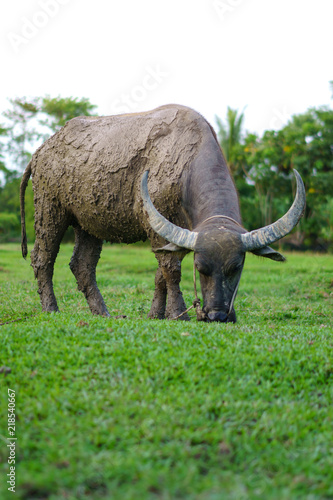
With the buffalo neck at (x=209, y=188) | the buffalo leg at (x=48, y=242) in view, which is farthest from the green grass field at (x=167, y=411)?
the buffalo leg at (x=48, y=242)

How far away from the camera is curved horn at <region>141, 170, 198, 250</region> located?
440 centimetres

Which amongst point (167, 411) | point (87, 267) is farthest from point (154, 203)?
point (167, 411)

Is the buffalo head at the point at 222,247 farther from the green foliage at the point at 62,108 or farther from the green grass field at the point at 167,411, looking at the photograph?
the green foliage at the point at 62,108

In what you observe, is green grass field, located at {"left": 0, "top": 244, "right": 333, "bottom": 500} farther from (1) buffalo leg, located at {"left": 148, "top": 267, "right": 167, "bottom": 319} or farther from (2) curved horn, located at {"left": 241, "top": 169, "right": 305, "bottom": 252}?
(1) buffalo leg, located at {"left": 148, "top": 267, "right": 167, "bottom": 319}

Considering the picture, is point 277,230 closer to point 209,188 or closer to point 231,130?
point 209,188

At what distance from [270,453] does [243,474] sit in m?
0.23

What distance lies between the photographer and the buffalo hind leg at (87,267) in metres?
6.33

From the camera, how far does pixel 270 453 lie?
232 centimetres

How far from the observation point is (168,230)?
178 inches

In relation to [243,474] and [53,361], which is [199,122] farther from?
[243,474]

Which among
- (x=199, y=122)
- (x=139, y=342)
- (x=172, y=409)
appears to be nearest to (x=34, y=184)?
(x=199, y=122)

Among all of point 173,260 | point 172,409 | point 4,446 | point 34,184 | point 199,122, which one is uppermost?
point 199,122

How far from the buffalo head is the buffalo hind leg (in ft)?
7.14

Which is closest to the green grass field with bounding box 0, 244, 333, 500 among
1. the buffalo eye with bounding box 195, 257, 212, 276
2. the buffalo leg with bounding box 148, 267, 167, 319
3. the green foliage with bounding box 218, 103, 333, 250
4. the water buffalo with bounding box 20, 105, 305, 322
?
the buffalo eye with bounding box 195, 257, 212, 276
